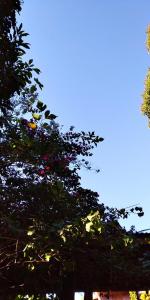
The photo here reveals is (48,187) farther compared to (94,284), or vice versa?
(94,284)

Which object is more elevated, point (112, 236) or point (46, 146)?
point (46, 146)

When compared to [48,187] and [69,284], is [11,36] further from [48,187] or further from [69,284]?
[69,284]

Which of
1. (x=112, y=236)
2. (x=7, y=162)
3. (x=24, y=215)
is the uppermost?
(x=7, y=162)

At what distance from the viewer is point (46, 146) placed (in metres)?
4.17

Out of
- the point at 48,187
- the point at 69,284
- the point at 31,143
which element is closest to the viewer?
the point at 31,143

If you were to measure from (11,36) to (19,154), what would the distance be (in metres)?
1.72

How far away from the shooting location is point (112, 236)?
4.27 m

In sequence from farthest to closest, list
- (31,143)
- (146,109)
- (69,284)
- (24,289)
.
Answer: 1. (146,109)
2. (69,284)
3. (24,289)
4. (31,143)

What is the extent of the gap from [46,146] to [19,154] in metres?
0.42

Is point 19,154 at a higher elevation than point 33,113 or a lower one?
lower

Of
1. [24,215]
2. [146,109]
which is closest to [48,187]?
[24,215]

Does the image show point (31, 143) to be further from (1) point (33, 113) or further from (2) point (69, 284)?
(2) point (69, 284)

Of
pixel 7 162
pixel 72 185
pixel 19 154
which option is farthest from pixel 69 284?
pixel 19 154

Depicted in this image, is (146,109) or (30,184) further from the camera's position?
(146,109)
